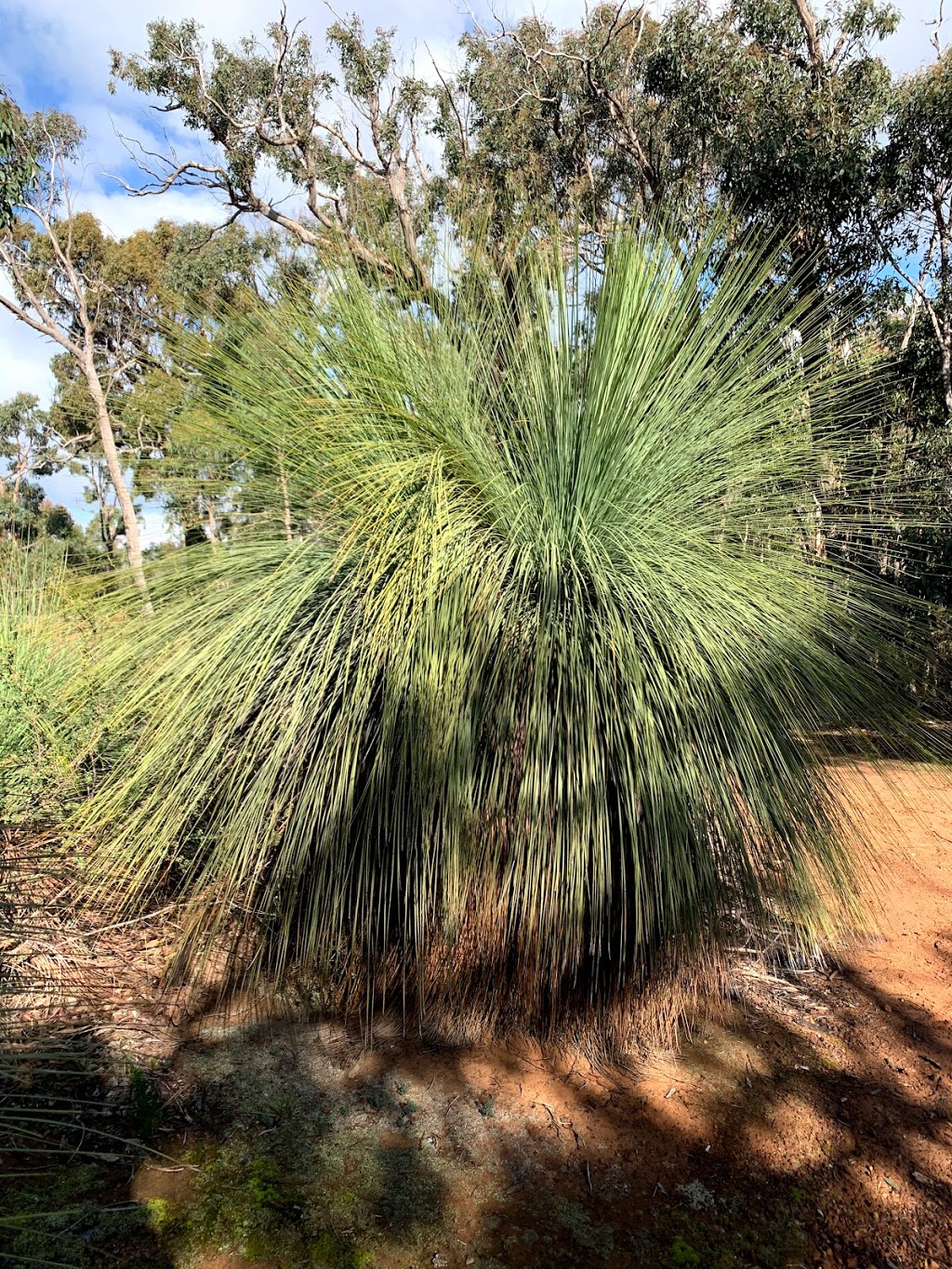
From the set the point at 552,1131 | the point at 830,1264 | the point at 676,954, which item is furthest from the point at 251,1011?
the point at 830,1264

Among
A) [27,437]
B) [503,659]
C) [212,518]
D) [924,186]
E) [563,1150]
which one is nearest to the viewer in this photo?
[563,1150]

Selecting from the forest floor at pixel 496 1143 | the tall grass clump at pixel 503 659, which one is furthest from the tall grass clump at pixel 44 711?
the forest floor at pixel 496 1143

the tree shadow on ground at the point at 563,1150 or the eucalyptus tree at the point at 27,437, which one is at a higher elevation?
the eucalyptus tree at the point at 27,437

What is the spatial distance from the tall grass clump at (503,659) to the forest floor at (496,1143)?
263 millimetres

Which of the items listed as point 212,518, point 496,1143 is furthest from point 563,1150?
point 212,518

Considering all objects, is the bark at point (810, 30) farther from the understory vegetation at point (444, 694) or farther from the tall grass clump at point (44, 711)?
the tall grass clump at point (44, 711)

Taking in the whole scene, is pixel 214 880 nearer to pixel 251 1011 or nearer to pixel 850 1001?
pixel 251 1011

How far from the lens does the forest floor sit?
6.46ft

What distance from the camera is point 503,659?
2508 millimetres

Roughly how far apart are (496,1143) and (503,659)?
146 cm

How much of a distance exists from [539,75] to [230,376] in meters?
11.3

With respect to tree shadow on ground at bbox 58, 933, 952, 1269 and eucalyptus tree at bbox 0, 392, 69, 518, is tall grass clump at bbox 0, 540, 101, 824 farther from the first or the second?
eucalyptus tree at bbox 0, 392, 69, 518

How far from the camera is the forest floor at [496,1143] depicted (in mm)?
1969

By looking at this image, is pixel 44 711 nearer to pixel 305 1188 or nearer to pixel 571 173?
pixel 305 1188
